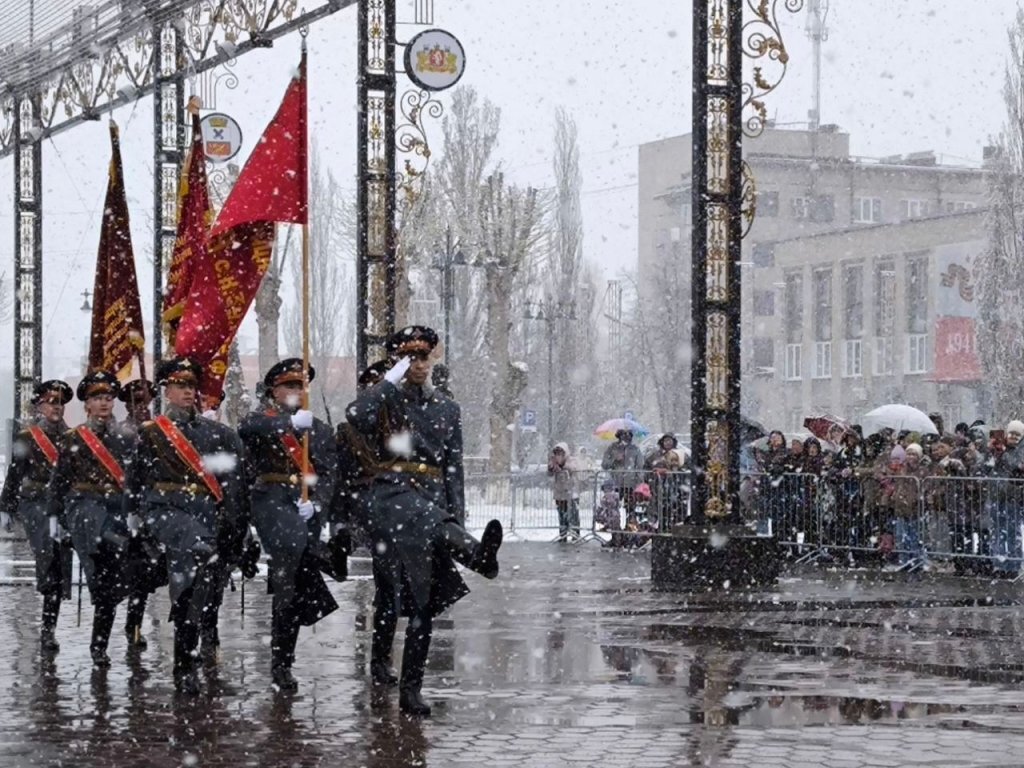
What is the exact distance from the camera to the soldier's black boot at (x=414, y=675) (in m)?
10.6

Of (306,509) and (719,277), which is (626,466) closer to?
(719,277)

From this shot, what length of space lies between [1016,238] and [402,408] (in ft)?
144

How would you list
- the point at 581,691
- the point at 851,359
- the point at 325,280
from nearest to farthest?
1. the point at 581,691
2. the point at 325,280
3. the point at 851,359

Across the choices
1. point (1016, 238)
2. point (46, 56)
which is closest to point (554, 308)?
point (1016, 238)

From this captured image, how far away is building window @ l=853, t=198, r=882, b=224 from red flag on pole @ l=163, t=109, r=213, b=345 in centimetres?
8037

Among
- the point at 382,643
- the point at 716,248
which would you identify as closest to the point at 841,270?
the point at 716,248

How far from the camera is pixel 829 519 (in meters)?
23.6

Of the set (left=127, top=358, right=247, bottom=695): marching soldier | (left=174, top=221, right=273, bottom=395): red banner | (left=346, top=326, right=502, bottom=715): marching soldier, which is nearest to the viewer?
(left=346, top=326, right=502, bottom=715): marching soldier

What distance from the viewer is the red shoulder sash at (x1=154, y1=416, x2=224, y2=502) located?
40.2 feet

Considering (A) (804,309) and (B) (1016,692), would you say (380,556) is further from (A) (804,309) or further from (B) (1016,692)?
(A) (804,309)

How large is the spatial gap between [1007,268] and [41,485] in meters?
40.8

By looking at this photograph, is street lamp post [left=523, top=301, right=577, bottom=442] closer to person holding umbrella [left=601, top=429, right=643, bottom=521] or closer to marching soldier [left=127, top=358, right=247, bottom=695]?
person holding umbrella [left=601, top=429, right=643, bottom=521]

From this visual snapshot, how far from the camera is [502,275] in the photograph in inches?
2012

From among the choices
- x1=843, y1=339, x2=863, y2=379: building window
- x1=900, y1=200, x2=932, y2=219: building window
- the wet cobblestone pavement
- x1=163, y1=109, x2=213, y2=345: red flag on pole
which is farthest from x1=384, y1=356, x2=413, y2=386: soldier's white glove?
x1=900, y1=200, x2=932, y2=219: building window
